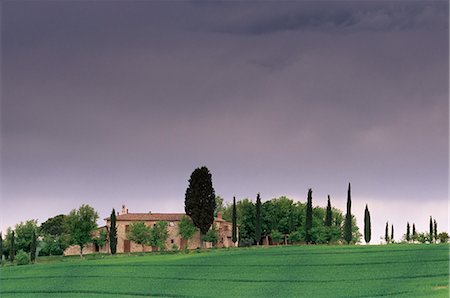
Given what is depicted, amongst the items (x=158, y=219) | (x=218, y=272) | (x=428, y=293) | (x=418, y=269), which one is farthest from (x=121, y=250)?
(x=428, y=293)

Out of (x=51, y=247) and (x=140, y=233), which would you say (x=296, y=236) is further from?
(x=51, y=247)

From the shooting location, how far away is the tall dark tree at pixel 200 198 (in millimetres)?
91875

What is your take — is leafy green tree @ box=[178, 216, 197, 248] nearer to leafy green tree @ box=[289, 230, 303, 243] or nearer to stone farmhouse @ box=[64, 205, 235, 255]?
stone farmhouse @ box=[64, 205, 235, 255]

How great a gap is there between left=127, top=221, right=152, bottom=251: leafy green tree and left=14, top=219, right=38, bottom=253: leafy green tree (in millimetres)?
13219

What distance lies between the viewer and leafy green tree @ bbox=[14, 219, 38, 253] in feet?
332

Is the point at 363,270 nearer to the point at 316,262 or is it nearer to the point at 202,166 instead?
the point at 316,262

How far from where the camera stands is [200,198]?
91812 mm

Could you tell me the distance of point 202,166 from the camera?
92375 millimetres

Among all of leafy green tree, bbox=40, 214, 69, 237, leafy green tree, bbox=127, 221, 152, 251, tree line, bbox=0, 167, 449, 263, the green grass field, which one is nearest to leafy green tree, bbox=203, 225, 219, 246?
tree line, bbox=0, 167, 449, 263

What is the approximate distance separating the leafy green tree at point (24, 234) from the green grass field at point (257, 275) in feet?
140

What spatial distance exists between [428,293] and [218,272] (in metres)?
15.6

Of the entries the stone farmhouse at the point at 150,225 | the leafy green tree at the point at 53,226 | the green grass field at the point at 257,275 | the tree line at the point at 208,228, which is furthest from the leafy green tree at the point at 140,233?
the leafy green tree at the point at 53,226

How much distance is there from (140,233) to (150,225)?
8.15 m

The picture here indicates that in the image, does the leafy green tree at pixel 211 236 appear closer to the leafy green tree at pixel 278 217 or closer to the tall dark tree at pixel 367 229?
the leafy green tree at pixel 278 217
